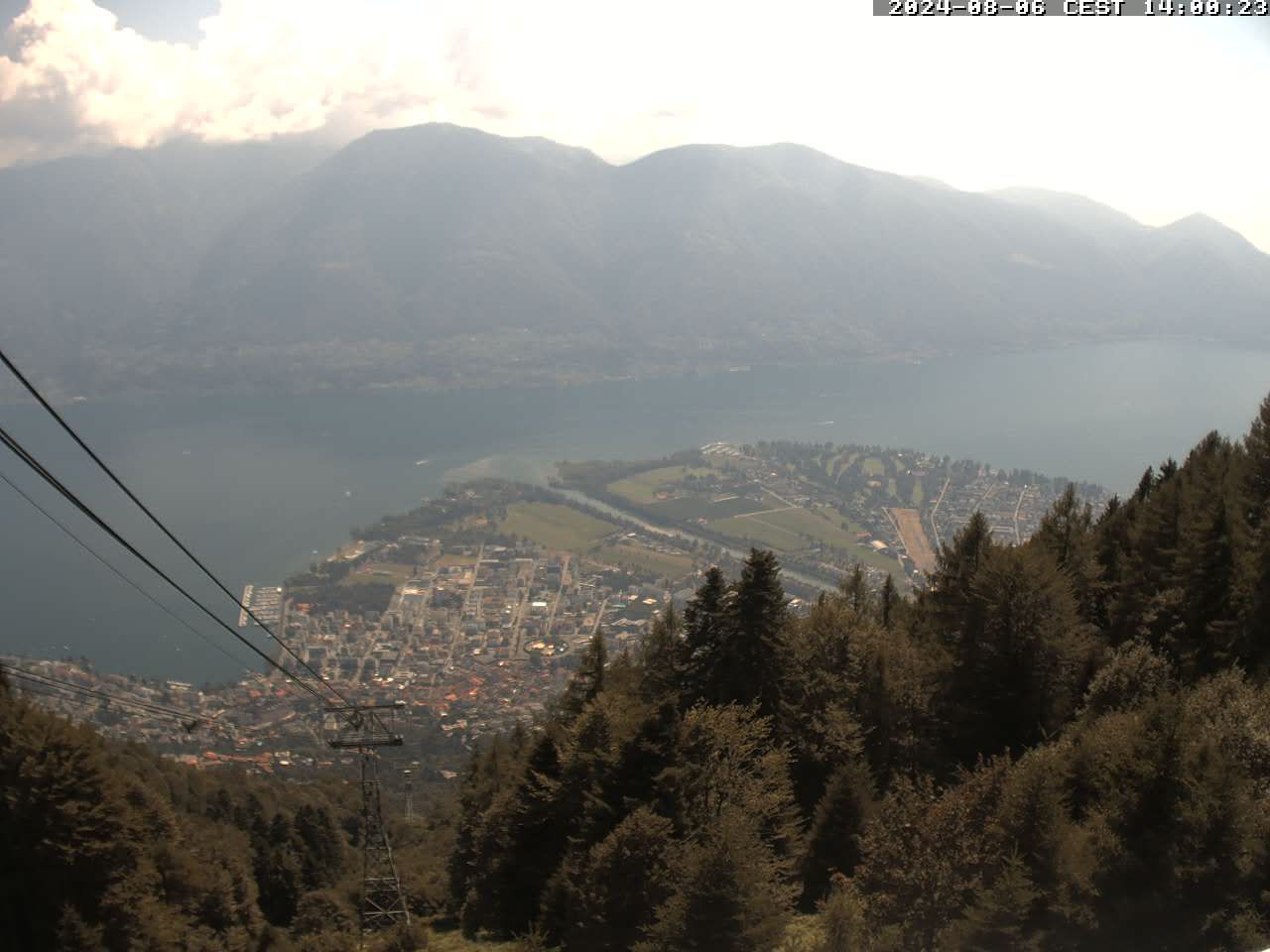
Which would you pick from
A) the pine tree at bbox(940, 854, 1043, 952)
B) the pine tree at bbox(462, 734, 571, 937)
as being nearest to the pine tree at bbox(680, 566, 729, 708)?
the pine tree at bbox(462, 734, 571, 937)

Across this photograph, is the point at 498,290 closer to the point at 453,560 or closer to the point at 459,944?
the point at 453,560

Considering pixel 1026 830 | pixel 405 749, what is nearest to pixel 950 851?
pixel 1026 830

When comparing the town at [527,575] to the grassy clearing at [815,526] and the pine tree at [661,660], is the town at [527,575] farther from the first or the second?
the pine tree at [661,660]

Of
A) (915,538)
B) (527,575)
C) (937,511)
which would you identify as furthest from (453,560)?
(937,511)

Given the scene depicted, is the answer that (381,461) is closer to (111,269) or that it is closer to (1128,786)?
(1128,786)

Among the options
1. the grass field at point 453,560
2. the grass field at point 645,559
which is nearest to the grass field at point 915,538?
the grass field at point 645,559
